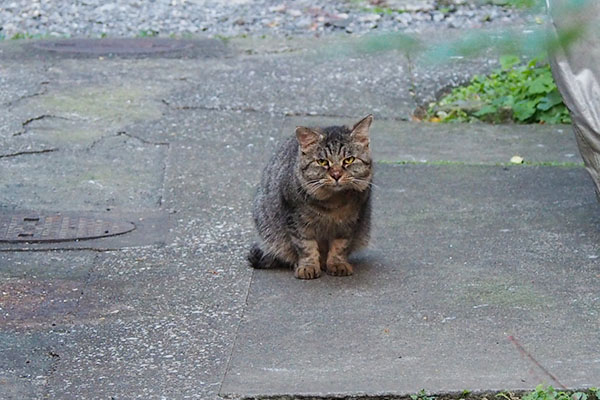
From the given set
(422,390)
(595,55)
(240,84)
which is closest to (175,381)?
(422,390)

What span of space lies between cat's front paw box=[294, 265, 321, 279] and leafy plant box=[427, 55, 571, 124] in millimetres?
3050

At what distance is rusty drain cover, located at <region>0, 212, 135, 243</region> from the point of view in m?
5.26

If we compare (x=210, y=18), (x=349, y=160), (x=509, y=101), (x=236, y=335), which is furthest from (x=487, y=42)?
(x=210, y=18)

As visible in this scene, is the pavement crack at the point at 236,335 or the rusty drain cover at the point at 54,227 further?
the rusty drain cover at the point at 54,227

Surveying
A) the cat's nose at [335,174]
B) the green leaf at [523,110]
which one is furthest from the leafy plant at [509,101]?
the cat's nose at [335,174]

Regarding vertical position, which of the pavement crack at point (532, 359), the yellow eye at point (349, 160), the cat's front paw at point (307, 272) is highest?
the yellow eye at point (349, 160)

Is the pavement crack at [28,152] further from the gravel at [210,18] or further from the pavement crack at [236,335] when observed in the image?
A: the gravel at [210,18]

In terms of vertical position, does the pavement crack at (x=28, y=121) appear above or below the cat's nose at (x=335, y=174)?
below

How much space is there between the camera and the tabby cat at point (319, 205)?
459 cm

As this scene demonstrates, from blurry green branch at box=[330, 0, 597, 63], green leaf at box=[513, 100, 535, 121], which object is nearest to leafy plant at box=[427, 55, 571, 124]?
green leaf at box=[513, 100, 535, 121]

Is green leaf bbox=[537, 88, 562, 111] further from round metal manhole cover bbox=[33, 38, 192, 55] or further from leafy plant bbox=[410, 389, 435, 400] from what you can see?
leafy plant bbox=[410, 389, 435, 400]

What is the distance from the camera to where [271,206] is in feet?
16.2

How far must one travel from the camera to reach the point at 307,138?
15.2 feet

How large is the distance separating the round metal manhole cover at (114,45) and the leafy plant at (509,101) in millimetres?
2845
